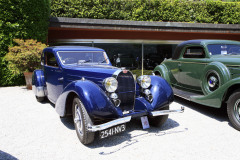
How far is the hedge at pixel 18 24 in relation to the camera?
7059mm

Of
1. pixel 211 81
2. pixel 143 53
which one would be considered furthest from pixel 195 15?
pixel 211 81

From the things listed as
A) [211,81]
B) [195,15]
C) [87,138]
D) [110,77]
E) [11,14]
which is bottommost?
[87,138]

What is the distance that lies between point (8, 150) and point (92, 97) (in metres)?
1.47

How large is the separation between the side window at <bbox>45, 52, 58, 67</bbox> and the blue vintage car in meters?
0.02

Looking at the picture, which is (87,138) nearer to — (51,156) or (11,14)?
(51,156)

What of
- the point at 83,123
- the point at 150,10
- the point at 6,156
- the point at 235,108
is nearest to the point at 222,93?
the point at 235,108

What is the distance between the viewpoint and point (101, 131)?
2541 millimetres

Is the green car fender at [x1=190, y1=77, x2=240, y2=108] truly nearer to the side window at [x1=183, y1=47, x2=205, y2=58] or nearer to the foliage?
the side window at [x1=183, y1=47, x2=205, y2=58]

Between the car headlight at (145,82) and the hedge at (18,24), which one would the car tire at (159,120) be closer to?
the car headlight at (145,82)

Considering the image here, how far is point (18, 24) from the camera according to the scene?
23.5 feet

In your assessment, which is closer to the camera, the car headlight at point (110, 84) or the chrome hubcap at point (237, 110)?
the car headlight at point (110, 84)

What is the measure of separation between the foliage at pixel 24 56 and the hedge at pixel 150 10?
3.53 meters

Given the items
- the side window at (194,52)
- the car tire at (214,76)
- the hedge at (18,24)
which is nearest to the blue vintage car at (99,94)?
the car tire at (214,76)

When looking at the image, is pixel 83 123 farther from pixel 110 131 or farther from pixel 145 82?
pixel 145 82
